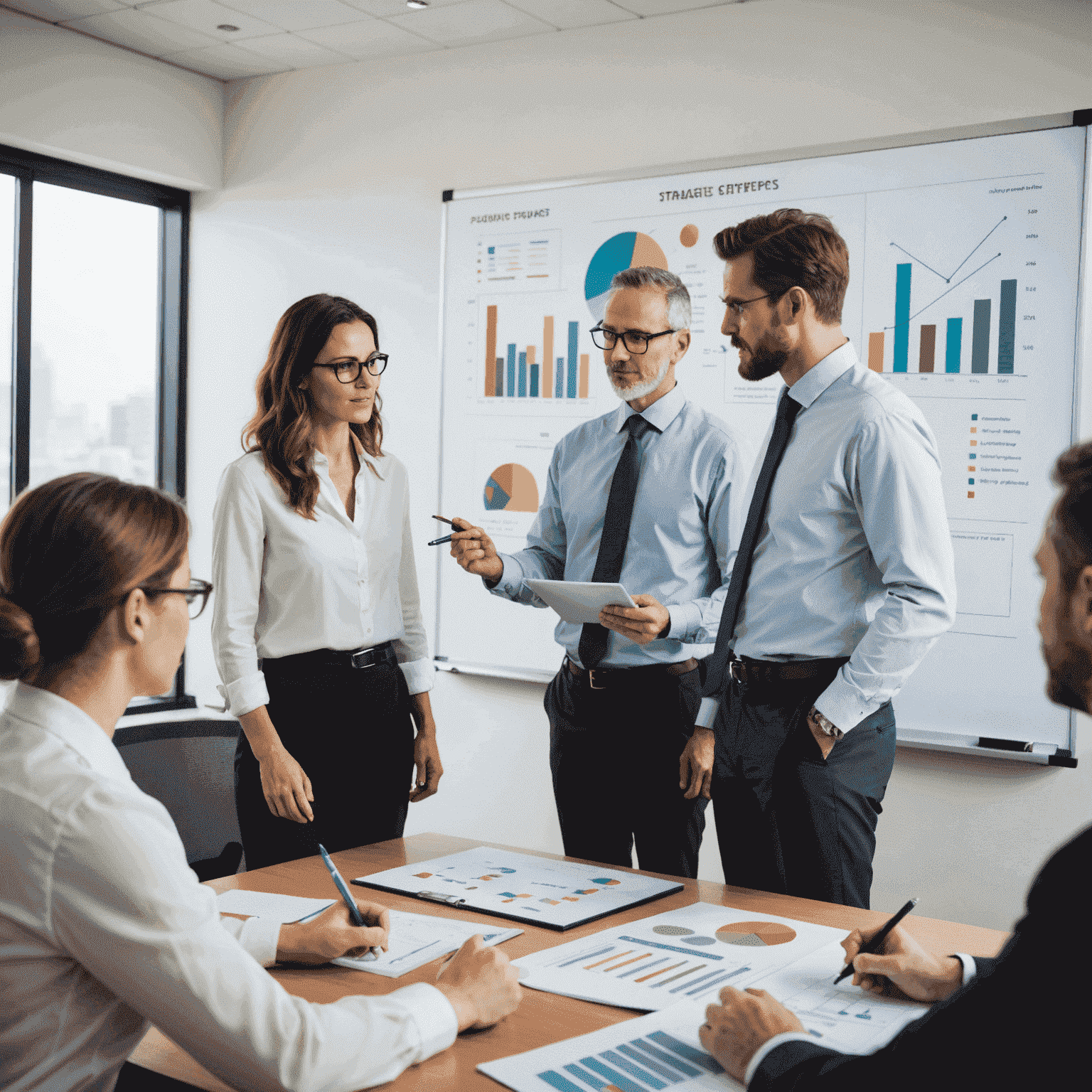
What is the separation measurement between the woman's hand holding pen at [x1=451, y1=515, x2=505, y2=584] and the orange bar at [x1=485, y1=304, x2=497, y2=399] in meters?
1.46

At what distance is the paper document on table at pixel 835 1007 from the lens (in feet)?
4.15

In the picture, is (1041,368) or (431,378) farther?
(431,378)

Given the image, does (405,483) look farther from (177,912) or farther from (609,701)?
(177,912)

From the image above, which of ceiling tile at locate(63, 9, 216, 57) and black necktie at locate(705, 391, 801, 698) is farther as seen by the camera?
ceiling tile at locate(63, 9, 216, 57)

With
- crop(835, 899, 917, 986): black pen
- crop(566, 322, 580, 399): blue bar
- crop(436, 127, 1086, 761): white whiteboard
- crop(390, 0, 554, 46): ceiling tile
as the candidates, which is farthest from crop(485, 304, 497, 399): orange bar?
crop(835, 899, 917, 986): black pen

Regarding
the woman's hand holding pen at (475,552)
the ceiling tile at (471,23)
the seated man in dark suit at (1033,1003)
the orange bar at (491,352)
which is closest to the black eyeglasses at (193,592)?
the seated man in dark suit at (1033,1003)

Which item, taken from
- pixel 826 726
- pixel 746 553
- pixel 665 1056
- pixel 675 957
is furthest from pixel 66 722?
pixel 746 553

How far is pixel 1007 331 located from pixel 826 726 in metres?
1.59

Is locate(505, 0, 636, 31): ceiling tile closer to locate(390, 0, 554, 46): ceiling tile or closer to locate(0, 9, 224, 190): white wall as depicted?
locate(390, 0, 554, 46): ceiling tile

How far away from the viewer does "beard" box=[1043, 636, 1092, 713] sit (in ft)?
3.25

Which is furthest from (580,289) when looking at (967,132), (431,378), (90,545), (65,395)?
(90,545)

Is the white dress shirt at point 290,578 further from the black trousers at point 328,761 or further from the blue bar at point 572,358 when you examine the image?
the blue bar at point 572,358

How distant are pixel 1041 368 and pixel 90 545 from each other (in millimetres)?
2558

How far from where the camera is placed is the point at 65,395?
14.3 ft
